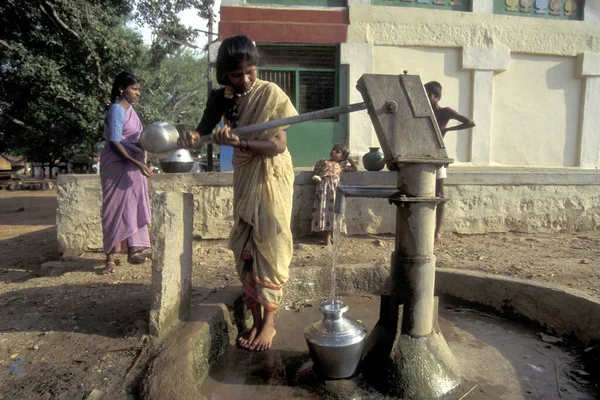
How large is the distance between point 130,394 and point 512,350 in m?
2.09

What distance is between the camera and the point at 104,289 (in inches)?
115

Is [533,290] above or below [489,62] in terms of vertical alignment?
below

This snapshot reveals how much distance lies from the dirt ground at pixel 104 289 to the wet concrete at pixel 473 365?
48 cm

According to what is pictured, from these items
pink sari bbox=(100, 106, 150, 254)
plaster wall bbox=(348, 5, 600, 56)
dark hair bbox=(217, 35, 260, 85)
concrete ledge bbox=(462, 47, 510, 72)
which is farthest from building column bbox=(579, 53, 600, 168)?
pink sari bbox=(100, 106, 150, 254)

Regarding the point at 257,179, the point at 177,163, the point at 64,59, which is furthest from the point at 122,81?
the point at 64,59

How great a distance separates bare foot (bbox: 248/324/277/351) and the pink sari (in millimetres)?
1872

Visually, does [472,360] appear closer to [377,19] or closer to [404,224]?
[404,224]

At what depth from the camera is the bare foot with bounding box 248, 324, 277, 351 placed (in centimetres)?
224

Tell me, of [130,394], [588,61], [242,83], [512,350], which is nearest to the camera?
[130,394]

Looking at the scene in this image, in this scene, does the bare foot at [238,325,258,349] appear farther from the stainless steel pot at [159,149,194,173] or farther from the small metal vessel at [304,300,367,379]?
the stainless steel pot at [159,149,194,173]

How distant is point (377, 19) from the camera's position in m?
6.46

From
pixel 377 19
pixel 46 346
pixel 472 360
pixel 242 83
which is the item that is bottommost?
pixel 472 360

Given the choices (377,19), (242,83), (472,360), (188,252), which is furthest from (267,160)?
(377,19)

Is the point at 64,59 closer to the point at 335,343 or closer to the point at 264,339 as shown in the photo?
the point at 264,339
